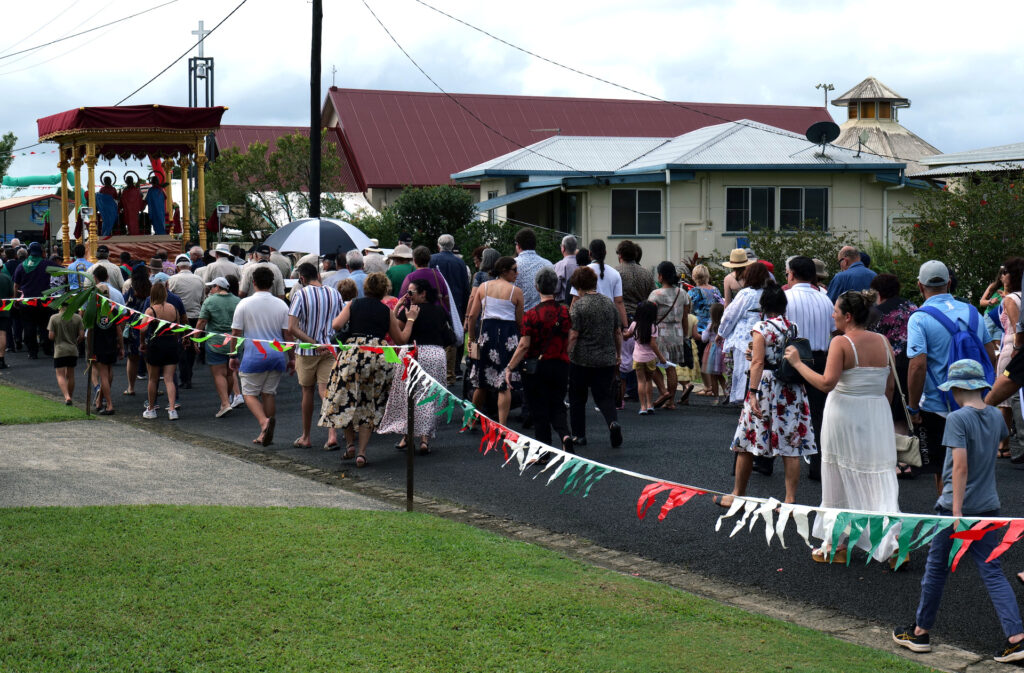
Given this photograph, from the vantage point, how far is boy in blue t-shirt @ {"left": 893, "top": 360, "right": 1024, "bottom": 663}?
5.50m

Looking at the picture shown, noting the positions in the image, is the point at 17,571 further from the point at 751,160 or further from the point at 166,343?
the point at 751,160

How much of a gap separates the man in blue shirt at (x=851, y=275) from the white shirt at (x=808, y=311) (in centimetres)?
174

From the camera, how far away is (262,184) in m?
37.4

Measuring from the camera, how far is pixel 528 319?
389 inches

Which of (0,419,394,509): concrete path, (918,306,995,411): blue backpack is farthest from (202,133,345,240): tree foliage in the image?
(918,306,995,411): blue backpack

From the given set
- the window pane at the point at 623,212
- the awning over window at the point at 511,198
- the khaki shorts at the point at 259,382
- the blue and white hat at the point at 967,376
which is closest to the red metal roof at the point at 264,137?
the awning over window at the point at 511,198

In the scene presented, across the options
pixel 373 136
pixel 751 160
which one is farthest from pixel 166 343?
pixel 373 136

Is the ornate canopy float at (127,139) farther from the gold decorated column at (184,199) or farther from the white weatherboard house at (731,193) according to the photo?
the white weatherboard house at (731,193)

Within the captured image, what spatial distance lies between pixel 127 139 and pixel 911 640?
750 inches

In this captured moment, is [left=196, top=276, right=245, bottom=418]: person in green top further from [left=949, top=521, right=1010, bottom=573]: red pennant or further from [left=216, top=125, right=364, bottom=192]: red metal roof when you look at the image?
[left=216, top=125, right=364, bottom=192]: red metal roof

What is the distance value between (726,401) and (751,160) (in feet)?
57.7

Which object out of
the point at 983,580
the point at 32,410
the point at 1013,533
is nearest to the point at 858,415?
the point at 983,580

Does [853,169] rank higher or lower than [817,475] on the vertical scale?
higher

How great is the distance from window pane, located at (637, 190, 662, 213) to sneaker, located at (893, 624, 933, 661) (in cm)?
2593
